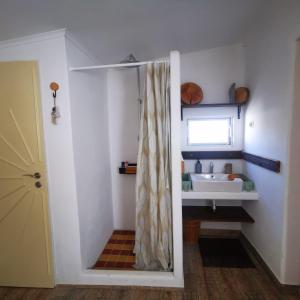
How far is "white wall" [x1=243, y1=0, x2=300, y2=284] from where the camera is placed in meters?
1.46

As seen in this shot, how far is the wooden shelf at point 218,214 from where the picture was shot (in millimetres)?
2143

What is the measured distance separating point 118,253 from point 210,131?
1.89 metres

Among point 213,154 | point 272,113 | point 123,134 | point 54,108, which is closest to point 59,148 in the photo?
point 54,108

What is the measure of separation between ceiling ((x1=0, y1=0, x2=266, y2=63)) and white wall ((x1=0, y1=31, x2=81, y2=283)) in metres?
0.10

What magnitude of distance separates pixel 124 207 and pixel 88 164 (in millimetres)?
997

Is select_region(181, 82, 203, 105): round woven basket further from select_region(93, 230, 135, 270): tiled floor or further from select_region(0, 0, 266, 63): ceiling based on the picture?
select_region(93, 230, 135, 270): tiled floor

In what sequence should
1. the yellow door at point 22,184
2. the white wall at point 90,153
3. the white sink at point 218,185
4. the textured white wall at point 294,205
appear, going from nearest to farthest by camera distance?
the textured white wall at point 294,205
the yellow door at point 22,184
the white wall at point 90,153
the white sink at point 218,185

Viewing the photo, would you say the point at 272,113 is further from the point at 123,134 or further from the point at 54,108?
the point at 54,108

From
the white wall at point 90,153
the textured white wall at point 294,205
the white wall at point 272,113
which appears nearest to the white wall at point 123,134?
the white wall at point 90,153

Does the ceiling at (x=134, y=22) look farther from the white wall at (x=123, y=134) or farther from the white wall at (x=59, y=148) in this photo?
the white wall at (x=123, y=134)

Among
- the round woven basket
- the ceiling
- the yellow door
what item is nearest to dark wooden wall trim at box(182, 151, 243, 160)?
the round woven basket

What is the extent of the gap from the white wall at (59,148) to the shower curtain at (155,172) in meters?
0.59

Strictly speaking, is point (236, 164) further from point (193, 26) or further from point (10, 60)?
point (10, 60)

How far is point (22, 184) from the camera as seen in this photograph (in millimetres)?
1620
